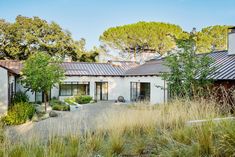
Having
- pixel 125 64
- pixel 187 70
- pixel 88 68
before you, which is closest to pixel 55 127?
pixel 187 70

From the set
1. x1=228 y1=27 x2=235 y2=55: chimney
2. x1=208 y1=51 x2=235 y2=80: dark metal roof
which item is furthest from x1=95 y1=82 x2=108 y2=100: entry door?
x1=228 y1=27 x2=235 y2=55: chimney

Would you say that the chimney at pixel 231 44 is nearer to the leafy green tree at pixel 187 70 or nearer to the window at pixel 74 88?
the leafy green tree at pixel 187 70

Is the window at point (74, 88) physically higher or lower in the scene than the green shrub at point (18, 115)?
higher

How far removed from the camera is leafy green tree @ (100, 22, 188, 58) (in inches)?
1480

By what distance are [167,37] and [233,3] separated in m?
20.7

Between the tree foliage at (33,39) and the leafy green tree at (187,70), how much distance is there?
23311 millimetres

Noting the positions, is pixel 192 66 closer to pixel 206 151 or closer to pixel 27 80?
pixel 206 151

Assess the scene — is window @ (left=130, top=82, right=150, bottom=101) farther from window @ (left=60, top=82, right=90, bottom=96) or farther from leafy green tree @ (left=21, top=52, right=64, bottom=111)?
leafy green tree @ (left=21, top=52, right=64, bottom=111)

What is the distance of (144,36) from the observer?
37.8 m

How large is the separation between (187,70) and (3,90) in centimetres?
1002

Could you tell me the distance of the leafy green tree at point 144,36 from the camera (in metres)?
37.6

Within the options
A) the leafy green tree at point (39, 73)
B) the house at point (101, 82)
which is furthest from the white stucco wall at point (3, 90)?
the house at point (101, 82)

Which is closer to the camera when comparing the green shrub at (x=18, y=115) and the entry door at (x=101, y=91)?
the green shrub at (x=18, y=115)

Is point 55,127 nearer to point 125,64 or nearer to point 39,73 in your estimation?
point 39,73
